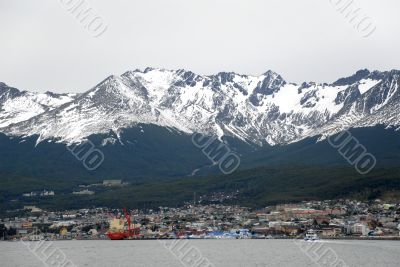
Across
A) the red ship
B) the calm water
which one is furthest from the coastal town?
the calm water

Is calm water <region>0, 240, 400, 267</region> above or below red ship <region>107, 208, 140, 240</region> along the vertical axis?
below

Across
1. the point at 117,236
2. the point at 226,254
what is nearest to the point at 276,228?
the point at 117,236

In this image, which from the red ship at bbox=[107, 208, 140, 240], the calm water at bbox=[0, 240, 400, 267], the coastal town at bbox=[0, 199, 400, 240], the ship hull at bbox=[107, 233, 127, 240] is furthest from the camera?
the red ship at bbox=[107, 208, 140, 240]

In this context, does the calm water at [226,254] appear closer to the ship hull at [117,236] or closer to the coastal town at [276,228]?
the coastal town at [276,228]

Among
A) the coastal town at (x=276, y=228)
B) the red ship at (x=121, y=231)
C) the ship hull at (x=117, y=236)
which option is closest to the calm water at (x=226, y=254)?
the coastal town at (x=276, y=228)

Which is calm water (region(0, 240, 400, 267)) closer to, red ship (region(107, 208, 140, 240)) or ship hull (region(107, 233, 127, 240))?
ship hull (region(107, 233, 127, 240))

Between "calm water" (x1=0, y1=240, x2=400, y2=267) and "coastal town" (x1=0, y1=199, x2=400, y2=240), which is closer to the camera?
"calm water" (x1=0, y1=240, x2=400, y2=267)
